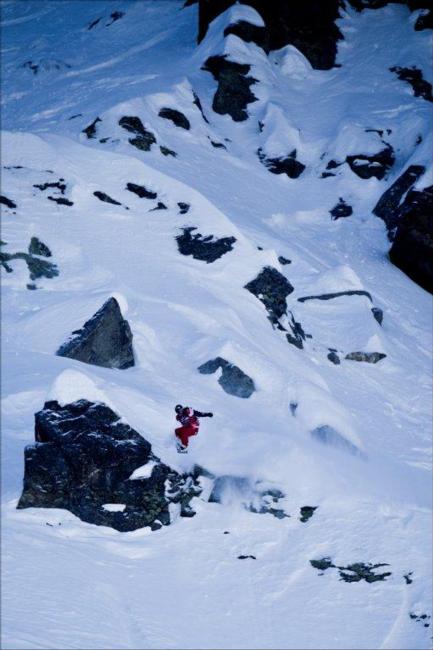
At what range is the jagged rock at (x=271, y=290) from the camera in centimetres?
1977

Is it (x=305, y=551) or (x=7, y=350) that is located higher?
(x=7, y=350)

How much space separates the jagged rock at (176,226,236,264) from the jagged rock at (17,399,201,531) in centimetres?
1040

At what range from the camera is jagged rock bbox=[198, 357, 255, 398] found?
50.2 ft

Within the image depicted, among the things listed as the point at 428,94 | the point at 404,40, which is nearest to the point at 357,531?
→ the point at 428,94

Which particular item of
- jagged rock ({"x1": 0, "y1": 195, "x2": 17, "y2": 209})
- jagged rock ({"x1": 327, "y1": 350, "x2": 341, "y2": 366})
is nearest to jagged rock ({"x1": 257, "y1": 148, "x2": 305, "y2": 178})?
jagged rock ({"x1": 327, "y1": 350, "x2": 341, "y2": 366})

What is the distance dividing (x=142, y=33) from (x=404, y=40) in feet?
57.3

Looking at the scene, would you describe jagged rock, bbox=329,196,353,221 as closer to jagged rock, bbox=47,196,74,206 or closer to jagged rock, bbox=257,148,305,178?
jagged rock, bbox=257,148,305,178

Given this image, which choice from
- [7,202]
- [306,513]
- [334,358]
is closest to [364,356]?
[334,358]

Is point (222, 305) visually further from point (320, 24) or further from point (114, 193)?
point (320, 24)

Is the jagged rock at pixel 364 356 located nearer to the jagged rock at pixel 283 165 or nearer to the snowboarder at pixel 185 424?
the snowboarder at pixel 185 424

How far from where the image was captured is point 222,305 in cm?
1797

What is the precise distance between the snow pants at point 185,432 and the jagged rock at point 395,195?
21522 mm

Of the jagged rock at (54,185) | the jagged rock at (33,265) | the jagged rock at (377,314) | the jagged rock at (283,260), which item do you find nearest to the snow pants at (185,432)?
the jagged rock at (33,265)

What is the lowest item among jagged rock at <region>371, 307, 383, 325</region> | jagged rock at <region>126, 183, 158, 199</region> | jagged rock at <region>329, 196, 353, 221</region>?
jagged rock at <region>329, 196, 353, 221</region>
